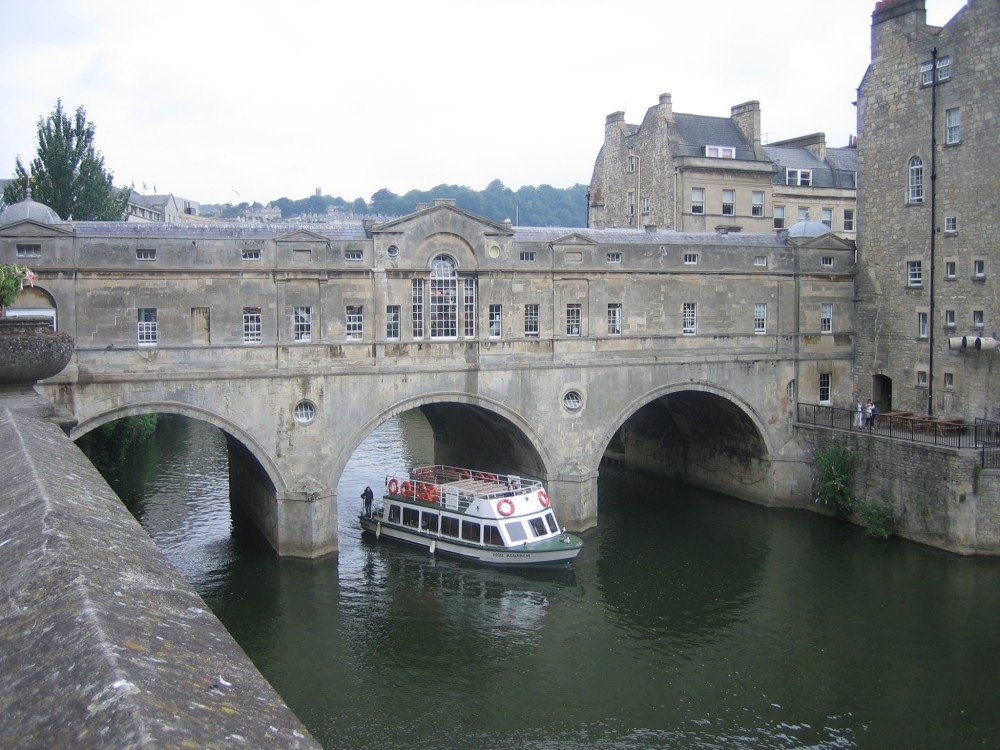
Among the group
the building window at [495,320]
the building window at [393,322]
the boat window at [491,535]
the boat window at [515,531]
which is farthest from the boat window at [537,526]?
the building window at [393,322]

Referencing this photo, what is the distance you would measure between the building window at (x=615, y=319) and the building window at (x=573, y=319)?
4.38 feet

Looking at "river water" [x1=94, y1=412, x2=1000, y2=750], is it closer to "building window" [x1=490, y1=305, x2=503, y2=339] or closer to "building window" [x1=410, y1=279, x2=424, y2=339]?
"building window" [x1=410, y1=279, x2=424, y2=339]

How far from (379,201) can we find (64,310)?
153349 millimetres

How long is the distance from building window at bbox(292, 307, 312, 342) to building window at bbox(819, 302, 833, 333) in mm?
21907

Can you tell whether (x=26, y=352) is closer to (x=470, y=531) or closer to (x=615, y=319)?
(x=470, y=531)

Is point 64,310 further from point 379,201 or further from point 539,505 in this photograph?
point 379,201

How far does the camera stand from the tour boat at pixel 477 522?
31.3 metres

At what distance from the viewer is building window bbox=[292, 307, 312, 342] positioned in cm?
3188

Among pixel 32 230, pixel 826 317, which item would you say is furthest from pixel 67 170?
pixel 826 317

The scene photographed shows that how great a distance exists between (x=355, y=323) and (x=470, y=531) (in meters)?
8.22

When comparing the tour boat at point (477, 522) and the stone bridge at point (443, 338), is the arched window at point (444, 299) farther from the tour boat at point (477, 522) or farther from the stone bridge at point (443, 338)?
the tour boat at point (477, 522)

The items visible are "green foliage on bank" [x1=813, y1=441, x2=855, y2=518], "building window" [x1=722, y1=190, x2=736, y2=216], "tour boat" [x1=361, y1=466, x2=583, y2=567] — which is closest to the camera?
"tour boat" [x1=361, y1=466, x2=583, y2=567]

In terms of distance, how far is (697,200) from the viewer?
50625mm

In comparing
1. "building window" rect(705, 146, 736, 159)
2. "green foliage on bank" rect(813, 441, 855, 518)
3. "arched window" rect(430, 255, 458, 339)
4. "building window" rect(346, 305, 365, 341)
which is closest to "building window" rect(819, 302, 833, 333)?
"green foliage on bank" rect(813, 441, 855, 518)
